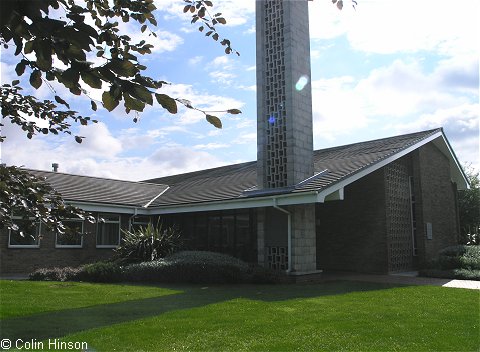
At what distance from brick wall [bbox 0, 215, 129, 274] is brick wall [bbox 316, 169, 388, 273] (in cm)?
904

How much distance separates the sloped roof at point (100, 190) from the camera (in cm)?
1755

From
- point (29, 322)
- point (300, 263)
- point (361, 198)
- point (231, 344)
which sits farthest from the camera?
point (361, 198)

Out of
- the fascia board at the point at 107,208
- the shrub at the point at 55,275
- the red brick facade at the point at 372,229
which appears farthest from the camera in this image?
the fascia board at the point at 107,208

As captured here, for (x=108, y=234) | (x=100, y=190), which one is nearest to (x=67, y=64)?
(x=108, y=234)

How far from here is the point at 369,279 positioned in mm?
13398

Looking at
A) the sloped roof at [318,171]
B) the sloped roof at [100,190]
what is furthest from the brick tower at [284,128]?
the sloped roof at [100,190]

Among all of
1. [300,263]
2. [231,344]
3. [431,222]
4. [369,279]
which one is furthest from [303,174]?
[231,344]

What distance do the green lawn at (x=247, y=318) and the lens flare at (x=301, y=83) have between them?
6458mm

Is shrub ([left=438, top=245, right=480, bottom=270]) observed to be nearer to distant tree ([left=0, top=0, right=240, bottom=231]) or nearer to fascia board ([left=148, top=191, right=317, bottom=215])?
fascia board ([left=148, top=191, right=317, bottom=215])

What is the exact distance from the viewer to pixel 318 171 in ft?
48.5

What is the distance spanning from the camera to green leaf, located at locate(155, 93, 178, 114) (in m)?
1.76

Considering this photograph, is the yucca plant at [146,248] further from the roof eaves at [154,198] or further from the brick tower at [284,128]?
the roof eaves at [154,198]

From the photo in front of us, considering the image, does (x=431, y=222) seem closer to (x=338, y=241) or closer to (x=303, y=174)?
(x=338, y=241)

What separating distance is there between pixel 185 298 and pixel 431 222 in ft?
40.2
